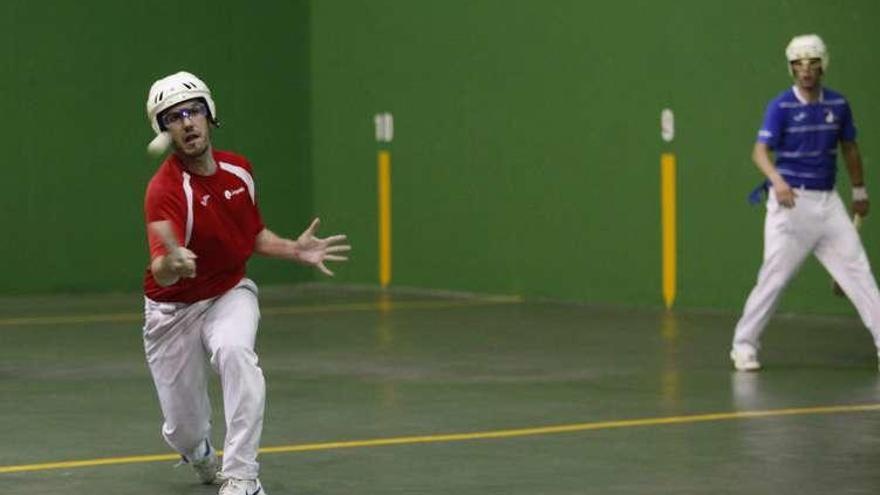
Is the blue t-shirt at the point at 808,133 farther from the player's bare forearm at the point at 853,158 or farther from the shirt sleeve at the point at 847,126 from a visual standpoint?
the player's bare forearm at the point at 853,158

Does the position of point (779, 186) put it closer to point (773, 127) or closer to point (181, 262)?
point (773, 127)

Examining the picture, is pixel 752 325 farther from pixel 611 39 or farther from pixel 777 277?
pixel 611 39

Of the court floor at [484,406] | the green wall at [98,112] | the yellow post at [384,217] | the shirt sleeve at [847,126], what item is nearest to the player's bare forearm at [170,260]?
the court floor at [484,406]

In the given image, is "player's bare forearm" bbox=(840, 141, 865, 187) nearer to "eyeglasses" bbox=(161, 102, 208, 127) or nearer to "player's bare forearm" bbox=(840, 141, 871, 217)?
"player's bare forearm" bbox=(840, 141, 871, 217)

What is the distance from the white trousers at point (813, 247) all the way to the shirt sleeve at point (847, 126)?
0.39 m

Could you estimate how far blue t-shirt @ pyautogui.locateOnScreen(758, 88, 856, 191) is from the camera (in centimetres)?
1334

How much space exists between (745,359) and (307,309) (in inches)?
251

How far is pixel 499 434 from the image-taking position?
10758 millimetres

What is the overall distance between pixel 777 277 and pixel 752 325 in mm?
338

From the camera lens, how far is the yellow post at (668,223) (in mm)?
18156

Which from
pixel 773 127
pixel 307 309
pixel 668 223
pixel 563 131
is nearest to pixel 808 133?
pixel 773 127

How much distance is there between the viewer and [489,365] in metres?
14.1

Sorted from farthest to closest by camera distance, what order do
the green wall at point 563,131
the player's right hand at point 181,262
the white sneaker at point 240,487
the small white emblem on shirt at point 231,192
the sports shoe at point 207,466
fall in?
the green wall at point 563,131
the sports shoe at point 207,466
the small white emblem on shirt at point 231,192
the white sneaker at point 240,487
the player's right hand at point 181,262

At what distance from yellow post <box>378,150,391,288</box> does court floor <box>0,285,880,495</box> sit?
2.76 m
